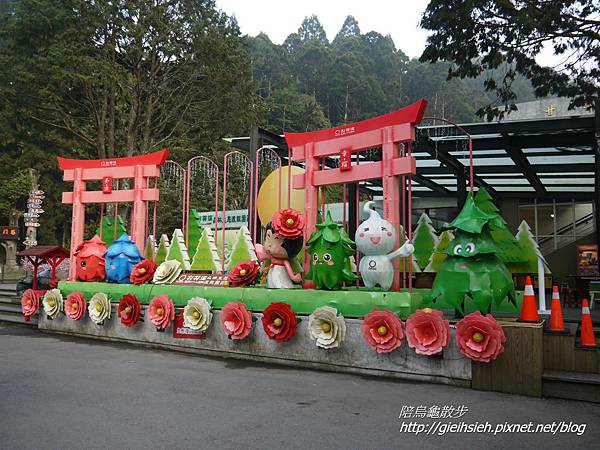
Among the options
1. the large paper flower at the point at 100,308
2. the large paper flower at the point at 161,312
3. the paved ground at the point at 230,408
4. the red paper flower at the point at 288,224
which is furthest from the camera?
the large paper flower at the point at 100,308

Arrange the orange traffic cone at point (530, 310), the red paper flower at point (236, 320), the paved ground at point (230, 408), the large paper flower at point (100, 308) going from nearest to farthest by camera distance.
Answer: the paved ground at point (230, 408) < the orange traffic cone at point (530, 310) < the red paper flower at point (236, 320) < the large paper flower at point (100, 308)

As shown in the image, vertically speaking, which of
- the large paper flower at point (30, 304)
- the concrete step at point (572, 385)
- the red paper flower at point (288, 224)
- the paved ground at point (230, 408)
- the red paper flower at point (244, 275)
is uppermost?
the red paper flower at point (288, 224)

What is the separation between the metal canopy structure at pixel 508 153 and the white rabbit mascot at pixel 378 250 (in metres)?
4.60

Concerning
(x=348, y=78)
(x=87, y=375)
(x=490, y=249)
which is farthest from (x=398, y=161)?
(x=348, y=78)

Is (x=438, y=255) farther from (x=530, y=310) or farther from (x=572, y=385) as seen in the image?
(x=572, y=385)

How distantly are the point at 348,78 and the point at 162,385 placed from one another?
140 feet

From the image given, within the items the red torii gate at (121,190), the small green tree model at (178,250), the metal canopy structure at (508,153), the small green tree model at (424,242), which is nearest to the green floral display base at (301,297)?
the small green tree model at (178,250)

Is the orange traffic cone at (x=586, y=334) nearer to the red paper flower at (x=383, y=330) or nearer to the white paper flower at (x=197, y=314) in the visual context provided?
the red paper flower at (x=383, y=330)

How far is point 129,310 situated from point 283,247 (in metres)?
2.80

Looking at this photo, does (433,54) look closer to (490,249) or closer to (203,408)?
(490,249)

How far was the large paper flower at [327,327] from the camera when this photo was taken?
19.3 ft

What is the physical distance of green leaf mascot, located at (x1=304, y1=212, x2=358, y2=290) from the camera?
20.9 ft

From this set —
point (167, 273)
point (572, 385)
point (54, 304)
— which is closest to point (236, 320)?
point (167, 273)

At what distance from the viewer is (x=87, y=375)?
18.9ft
